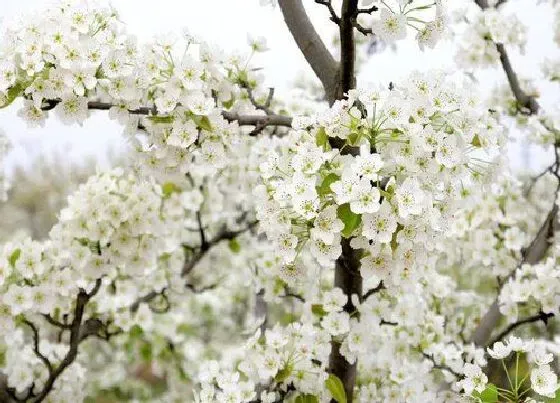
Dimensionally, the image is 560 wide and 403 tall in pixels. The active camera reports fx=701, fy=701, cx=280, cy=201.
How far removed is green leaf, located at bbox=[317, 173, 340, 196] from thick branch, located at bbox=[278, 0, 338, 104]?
53 cm

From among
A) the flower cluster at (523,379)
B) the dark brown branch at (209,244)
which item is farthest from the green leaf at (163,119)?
the dark brown branch at (209,244)

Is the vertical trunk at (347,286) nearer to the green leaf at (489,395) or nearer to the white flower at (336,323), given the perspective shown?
the white flower at (336,323)

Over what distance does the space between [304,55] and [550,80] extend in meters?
1.77

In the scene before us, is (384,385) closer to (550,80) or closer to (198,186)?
(198,186)

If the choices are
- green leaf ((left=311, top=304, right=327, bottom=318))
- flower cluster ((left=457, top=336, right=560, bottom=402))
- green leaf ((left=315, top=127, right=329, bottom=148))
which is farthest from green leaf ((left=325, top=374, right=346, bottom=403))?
green leaf ((left=315, top=127, right=329, bottom=148))

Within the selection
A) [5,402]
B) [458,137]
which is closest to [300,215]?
[458,137]

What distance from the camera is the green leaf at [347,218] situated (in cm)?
164

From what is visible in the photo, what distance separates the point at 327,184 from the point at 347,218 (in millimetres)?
97

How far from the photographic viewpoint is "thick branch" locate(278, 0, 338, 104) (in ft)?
7.13

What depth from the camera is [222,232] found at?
12.8 feet

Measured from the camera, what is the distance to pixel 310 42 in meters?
2.20

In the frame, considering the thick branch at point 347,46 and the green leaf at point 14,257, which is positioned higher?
the thick branch at point 347,46

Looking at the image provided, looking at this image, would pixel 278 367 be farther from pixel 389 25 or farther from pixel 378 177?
pixel 389 25

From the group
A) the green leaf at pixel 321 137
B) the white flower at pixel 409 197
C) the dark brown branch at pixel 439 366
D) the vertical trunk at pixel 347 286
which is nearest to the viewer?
the white flower at pixel 409 197
